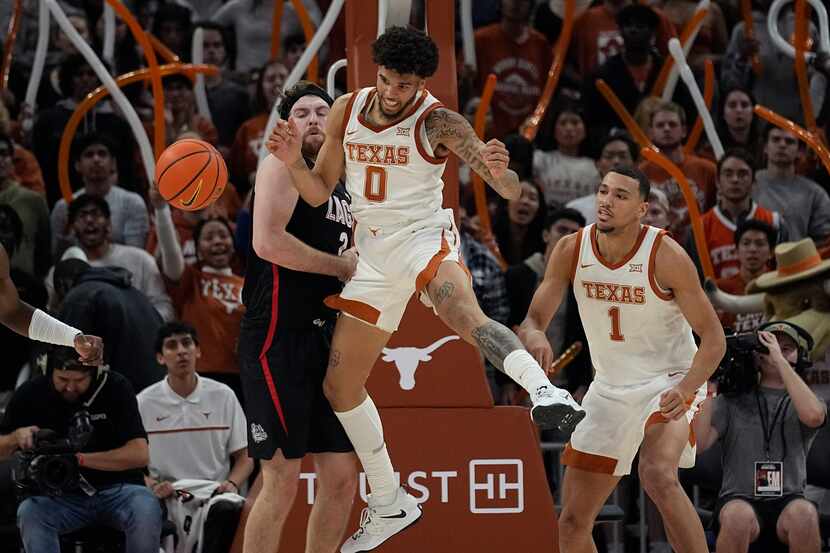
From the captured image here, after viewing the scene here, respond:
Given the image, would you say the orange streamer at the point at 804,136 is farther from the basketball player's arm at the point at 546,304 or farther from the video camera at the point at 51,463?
the video camera at the point at 51,463

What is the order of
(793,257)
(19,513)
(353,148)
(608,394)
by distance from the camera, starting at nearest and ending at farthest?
1. (353,148)
2. (608,394)
3. (19,513)
4. (793,257)

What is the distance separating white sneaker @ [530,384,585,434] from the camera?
18.9 feet

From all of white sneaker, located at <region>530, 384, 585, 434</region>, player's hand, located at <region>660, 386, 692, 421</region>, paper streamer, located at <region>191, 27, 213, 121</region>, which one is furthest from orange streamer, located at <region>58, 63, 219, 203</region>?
white sneaker, located at <region>530, 384, 585, 434</region>

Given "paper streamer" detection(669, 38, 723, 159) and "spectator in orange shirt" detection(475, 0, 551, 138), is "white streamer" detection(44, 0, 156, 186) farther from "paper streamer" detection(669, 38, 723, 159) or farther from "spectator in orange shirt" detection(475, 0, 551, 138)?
"paper streamer" detection(669, 38, 723, 159)

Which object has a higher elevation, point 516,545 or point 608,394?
point 608,394

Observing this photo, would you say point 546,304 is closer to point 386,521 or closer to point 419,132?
point 419,132

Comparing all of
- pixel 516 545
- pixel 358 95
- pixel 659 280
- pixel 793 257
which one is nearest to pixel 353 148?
pixel 358 95

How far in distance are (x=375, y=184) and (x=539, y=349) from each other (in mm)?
982

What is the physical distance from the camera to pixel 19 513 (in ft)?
26.0

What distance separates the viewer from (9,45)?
11.6 metres

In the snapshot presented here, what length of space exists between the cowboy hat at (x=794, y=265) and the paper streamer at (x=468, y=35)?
335cm

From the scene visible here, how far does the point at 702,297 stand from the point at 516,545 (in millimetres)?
1836

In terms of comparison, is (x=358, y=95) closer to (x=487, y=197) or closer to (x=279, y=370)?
(x=279, y=370)

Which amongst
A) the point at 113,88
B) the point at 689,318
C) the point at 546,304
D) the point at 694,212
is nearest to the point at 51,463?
the point at 546,304
